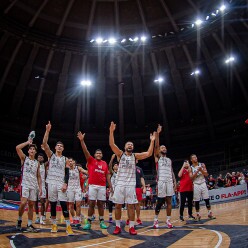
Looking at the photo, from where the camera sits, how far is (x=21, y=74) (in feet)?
94.3

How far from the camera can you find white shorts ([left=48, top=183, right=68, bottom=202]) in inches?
264

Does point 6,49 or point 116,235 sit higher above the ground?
point 6,49

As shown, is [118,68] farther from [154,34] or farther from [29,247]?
[29,247]

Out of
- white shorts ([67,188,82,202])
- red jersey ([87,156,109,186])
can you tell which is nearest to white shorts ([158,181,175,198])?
red jersey ([87,156,109,186])

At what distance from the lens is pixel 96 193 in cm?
783

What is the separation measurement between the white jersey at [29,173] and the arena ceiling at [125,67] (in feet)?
65.9

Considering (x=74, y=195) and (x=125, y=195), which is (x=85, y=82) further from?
(x=125, y=195)

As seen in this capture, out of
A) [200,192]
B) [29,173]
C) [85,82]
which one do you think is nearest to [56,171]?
[29,173]

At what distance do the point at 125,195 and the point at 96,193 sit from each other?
1501mm

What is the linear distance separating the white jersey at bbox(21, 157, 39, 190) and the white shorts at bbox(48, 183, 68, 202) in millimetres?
987

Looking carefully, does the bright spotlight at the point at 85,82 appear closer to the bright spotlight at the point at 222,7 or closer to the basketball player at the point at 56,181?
the bright spotlight at the point at 222,7

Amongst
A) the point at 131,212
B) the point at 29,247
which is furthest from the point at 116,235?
the point at 29,247

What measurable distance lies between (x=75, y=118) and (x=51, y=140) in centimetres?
422

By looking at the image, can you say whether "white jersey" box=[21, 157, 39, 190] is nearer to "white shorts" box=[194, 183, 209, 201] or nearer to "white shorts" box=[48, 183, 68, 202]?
"white shorts" box=[48, 183, 68, 202]
